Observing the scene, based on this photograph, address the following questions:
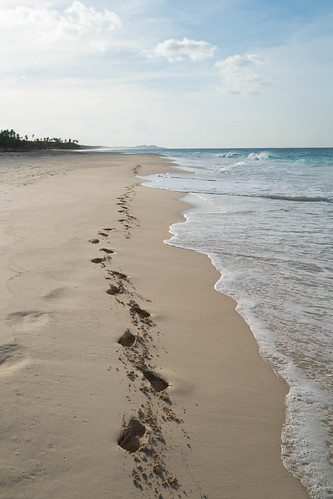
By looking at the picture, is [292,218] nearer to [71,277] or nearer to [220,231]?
[220,231]

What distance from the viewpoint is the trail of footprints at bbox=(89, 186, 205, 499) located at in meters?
1.62

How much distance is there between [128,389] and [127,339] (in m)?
0.62

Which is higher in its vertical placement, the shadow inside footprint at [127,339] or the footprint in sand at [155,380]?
the shadow inside footprint at [127,339]

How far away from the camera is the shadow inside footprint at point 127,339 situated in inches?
106

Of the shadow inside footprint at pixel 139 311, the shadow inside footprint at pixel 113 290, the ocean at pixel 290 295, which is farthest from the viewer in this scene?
the shadow inside footprint at pixel 113 290

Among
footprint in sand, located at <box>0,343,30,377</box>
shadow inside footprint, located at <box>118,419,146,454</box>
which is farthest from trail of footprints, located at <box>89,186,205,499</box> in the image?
footprint in sand, located at <box>0,343,30,377</box>

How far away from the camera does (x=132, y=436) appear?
6.04ft

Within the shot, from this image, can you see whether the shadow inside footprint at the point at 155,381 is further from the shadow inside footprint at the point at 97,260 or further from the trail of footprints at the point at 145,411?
the shadow inside footprint at the point at 97,260

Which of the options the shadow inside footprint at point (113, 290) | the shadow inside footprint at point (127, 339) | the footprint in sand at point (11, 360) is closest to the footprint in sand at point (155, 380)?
the shadow inside footprint at point (127, 339)

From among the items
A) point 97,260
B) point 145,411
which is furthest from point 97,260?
point 145,411

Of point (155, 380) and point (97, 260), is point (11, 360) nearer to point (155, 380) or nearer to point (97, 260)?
point (155, 380)

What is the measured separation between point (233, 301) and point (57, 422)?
8.12 ft

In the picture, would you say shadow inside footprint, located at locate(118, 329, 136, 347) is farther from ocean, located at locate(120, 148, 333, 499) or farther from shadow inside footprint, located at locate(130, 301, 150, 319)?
ocean, located at locate(120, 148, 333, 499)

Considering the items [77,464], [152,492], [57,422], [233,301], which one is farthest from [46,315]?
[233,301]
